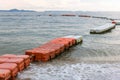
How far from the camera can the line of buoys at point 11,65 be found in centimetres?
1917

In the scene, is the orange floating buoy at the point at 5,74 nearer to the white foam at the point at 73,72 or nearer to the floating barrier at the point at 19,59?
the floating barrier at the point at 19,59

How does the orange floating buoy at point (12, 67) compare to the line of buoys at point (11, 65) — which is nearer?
the line of buoys at point (11, 65)

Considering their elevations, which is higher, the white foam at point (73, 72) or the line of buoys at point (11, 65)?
the line of buoys at point (11, 65)

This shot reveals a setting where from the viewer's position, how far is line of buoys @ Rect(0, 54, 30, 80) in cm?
1917

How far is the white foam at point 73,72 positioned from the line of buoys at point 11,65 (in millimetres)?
635

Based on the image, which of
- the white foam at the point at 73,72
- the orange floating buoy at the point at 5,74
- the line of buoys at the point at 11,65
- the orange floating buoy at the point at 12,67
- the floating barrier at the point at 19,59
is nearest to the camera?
the orange floating buoy at the point at 5,74

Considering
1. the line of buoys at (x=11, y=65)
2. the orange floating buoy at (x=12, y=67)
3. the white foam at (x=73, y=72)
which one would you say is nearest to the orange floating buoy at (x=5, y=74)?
the line of buoys at (x=11, y=65)

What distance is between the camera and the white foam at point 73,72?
21516 mm

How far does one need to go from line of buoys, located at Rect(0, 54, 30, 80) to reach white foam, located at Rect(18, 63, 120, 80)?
2.08 ft

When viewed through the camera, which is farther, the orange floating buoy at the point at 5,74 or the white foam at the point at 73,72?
the white foam at the point at 73,72

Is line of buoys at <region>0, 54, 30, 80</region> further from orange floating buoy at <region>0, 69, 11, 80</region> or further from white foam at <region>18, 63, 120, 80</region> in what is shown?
white foam at <region>18, 63, 120, 80</region>

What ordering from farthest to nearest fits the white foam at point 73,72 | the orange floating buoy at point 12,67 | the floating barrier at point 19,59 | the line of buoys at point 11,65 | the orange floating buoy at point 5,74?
1. the white foam at point 73,72
2. the orange floating buoy at point 12,67
3. the floating barrier at point 19,59
4. the line of buoys at point 11,65
5. the orange floating buoy at point 5,74

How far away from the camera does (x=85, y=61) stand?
28484 millimetres

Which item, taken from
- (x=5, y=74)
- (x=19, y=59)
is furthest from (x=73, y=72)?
(x=5, y=74)
